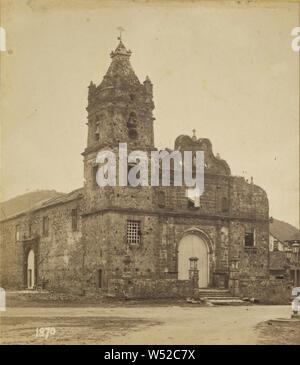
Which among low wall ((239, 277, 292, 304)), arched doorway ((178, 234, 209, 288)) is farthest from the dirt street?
A: arched doorway ((178, 234, 209, 288))

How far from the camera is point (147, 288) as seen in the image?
29.6 metres

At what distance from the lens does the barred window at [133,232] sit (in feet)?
106

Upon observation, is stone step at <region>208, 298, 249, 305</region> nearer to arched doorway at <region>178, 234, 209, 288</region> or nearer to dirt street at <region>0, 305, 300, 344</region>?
arched doorway at <region>178, 234, 209, 288</region>

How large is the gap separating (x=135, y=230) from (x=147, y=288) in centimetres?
372

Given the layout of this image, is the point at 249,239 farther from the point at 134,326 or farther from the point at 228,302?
the point at 134,326

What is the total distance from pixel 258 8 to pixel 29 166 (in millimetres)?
9137

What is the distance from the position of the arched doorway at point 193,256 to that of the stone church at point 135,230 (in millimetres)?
51

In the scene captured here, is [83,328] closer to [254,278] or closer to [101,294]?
[101,294]

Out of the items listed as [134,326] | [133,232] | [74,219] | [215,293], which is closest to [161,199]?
[133,232]

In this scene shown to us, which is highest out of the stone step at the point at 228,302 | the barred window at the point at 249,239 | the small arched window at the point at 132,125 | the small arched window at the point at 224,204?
the small arched window at the point at 132,125

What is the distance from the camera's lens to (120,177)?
3183 centimetres

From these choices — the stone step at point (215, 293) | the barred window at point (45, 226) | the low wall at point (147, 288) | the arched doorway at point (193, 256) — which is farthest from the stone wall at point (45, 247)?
the stone step at point (215, 293)

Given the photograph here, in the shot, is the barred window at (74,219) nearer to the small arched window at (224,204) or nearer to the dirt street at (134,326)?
the small arched window at (224,204)
